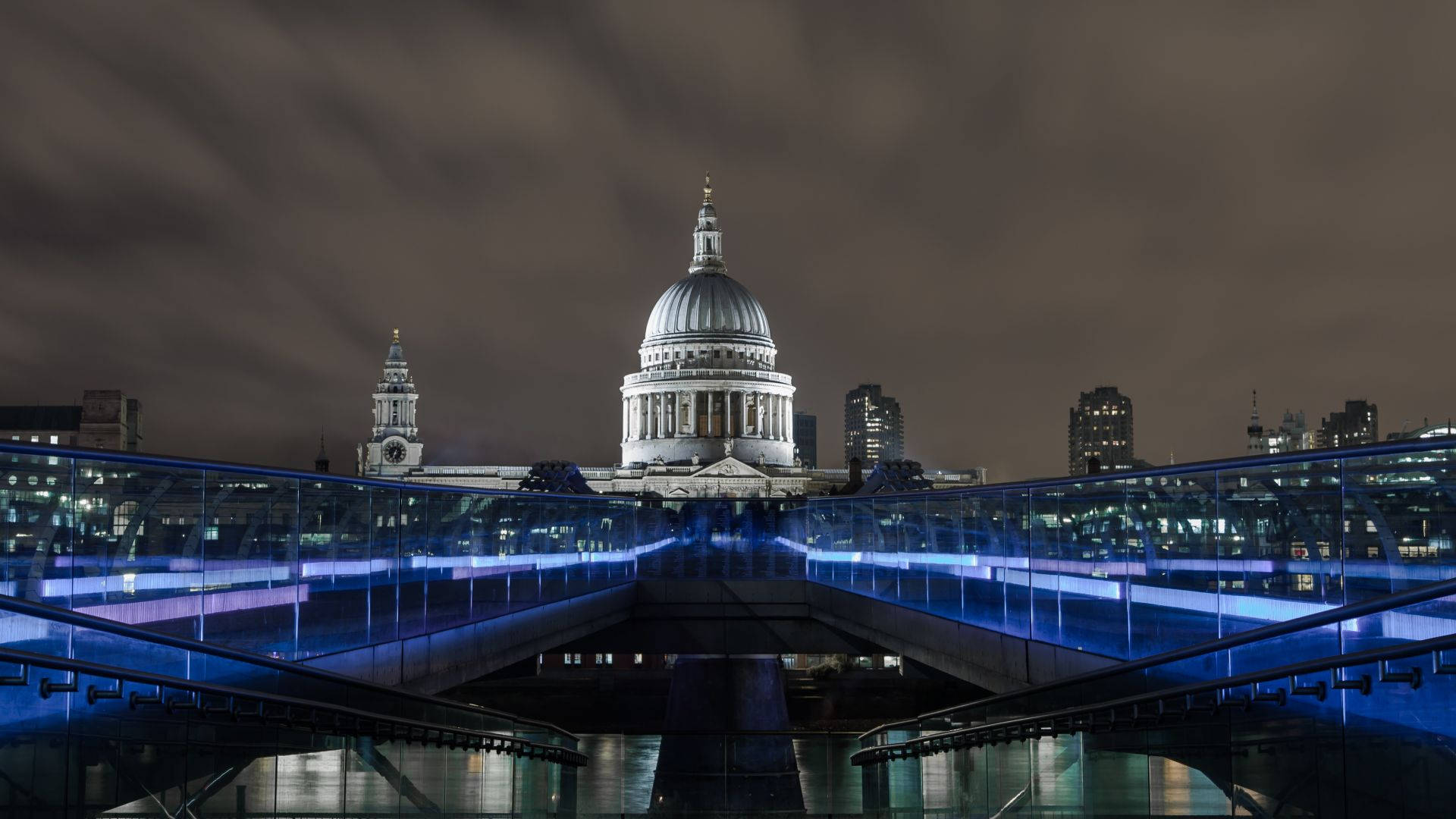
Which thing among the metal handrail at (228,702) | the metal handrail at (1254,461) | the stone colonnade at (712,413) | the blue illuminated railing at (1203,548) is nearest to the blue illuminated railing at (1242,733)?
the blue illuminated railing at (1203,548)

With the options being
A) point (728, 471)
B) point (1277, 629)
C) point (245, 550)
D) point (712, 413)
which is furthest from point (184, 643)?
point (712, 413)

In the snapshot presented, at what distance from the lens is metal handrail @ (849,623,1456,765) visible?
7180 mm

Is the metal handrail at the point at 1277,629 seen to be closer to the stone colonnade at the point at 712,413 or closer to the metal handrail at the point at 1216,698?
the metal handrail at the point at 1216,698

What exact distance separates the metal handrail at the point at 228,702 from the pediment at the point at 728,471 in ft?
536

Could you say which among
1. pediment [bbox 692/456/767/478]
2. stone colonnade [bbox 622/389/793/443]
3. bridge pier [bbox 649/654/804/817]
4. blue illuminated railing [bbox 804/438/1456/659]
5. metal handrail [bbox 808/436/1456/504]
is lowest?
bridge pier [bbox 649/654/804/817]

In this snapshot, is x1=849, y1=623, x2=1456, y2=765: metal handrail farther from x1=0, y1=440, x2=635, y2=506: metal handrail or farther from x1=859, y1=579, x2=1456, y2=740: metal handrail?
x1=0, y1=440, x2=635, y2=506: metal handrail

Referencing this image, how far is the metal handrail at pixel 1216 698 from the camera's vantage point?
23.6ft

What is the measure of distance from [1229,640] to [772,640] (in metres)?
26.0

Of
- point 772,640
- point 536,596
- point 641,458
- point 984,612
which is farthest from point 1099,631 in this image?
point 641,458

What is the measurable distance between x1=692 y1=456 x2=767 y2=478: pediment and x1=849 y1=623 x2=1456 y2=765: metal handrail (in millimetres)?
163683

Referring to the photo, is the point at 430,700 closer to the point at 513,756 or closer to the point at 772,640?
the point at 513,756

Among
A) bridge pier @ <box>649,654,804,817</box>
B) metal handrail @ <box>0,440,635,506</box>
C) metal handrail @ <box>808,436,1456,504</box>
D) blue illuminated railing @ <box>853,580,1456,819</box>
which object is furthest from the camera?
bridge pier @ <box>649,654,804,817</box>

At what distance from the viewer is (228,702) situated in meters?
9.41

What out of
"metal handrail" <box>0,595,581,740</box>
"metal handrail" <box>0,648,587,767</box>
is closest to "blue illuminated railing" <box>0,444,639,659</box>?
"metal handrail" <box>0,595,581,740</box>
